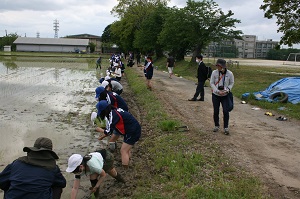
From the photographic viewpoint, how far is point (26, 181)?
341 centimetres

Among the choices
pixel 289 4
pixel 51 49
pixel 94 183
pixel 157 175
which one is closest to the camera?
pixel 94 183

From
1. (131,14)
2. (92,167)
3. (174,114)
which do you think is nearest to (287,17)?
(174,114)

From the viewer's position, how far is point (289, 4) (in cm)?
1964

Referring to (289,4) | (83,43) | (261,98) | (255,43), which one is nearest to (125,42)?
(83,43)

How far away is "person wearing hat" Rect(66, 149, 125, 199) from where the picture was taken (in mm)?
4062

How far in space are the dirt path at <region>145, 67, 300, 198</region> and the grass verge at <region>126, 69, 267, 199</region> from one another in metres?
0.30

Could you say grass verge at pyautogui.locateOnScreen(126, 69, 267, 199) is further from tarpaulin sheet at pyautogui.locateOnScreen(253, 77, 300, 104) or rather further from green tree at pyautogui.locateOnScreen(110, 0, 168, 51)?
green tree at pyautogui.locateOnScreen(110, 0, 168, 51)

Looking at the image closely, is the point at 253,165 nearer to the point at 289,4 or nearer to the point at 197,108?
the point at 197,108

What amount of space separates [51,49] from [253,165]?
88681 mm

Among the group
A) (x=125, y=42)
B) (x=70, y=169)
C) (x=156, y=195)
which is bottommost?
(x=156, y=195)

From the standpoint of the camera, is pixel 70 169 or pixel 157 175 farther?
pixel 157 175

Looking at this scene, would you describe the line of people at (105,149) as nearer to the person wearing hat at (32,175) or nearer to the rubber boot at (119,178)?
the rubber boot at (119,178)

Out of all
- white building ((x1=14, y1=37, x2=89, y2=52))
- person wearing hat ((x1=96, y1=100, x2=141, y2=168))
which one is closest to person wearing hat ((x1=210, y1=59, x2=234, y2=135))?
person wearing hat ((x1=96, y1=100, x2=141, y2=168))

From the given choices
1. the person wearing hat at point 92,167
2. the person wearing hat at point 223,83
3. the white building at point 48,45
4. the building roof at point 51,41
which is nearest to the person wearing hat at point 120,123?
the person wearing hat at point 92,167
